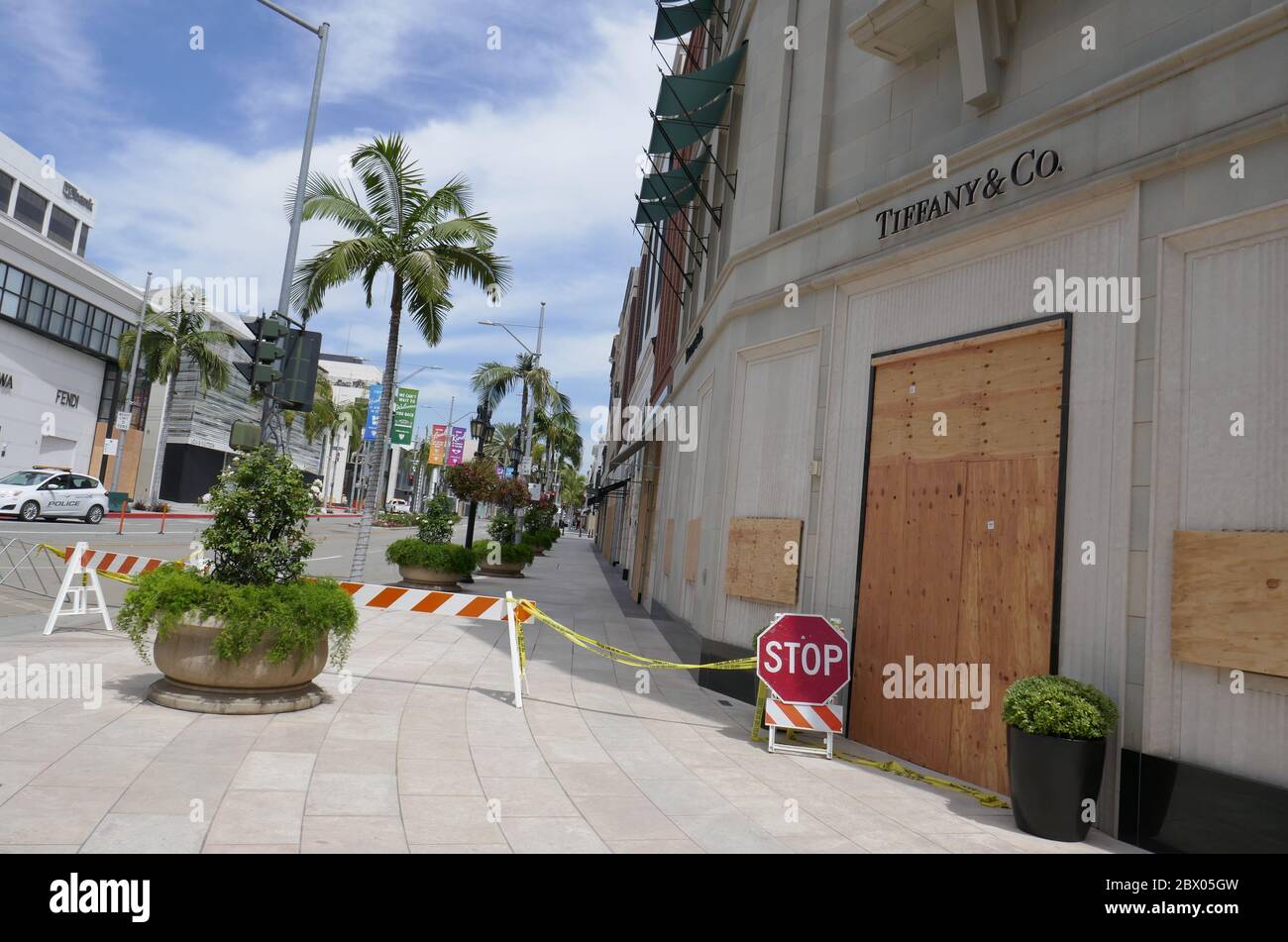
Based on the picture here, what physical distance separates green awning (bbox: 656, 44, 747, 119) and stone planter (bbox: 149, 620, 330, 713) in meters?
11.8

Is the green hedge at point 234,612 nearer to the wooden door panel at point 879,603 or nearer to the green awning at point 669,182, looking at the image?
the wooden door panel at point 879,603

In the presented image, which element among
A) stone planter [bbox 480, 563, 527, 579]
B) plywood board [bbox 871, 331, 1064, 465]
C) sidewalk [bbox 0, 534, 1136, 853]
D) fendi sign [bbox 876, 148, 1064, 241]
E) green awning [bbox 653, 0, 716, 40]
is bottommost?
sidewalk [bbox 0, 534, 1136, 853]

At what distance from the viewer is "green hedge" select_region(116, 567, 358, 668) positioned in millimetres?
6941

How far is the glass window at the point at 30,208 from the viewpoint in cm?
5147

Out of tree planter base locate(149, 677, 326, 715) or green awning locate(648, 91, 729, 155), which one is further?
green awning locate(648, 91, 729, 155)

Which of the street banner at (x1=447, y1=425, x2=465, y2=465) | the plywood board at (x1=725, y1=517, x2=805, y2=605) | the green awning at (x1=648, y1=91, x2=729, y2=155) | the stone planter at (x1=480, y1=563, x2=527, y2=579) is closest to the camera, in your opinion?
the plywood board at (x1=725, y1=517, x2=805, y2=605)

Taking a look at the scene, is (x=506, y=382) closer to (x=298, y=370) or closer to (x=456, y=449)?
(x=456, y=449)

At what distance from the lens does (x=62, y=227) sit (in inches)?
2226

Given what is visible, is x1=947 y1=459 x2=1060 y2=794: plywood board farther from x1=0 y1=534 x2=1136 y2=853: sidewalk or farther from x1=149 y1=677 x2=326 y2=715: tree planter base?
x1=149 y1=677 x2=326 y2=715: tree planter base

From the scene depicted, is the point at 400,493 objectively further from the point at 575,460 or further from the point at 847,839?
the point at 847,839

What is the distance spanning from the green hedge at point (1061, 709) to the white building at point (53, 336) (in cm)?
4496

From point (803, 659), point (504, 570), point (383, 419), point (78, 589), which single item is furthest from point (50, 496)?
point (803, 659)

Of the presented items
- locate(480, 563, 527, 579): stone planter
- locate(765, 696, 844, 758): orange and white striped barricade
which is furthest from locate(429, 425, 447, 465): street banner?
locate(765, 696, 844, 758): orange and white striped barricade
